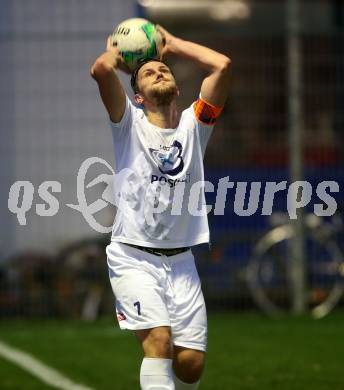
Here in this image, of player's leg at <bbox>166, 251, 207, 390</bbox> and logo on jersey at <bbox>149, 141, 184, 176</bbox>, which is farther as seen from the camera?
logo on jersey at <bbox>149, 141, 184, 176</bbox>

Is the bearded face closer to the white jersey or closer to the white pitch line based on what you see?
the white jersey

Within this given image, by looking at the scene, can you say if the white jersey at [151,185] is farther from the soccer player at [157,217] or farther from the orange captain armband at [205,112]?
the orange captain armband at [205,112]

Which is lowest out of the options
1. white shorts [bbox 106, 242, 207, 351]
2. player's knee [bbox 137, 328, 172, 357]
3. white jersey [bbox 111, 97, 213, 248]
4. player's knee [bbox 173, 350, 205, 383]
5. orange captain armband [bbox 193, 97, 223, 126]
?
player's knee [bbox 173, 350, 205, 383]

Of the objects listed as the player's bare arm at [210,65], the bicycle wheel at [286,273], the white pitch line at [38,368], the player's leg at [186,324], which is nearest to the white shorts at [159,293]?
the player's leg at [186,324]

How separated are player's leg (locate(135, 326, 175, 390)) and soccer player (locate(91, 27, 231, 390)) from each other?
0.04 ft

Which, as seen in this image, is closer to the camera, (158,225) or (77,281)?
(158,225)

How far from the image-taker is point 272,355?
11133 mm

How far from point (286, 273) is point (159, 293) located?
8.32 meters

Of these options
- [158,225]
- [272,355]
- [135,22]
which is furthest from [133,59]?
[272,355]

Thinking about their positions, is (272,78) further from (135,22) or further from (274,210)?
(135,22)

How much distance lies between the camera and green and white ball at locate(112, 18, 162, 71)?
7285 millimetres

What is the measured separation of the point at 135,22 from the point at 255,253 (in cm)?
803

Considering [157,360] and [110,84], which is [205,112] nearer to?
[110,84]

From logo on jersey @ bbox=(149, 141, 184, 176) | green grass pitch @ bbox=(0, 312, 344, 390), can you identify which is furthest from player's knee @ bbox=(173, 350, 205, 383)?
green grass pitch @ bbox=(0, 312, 344, 390)
